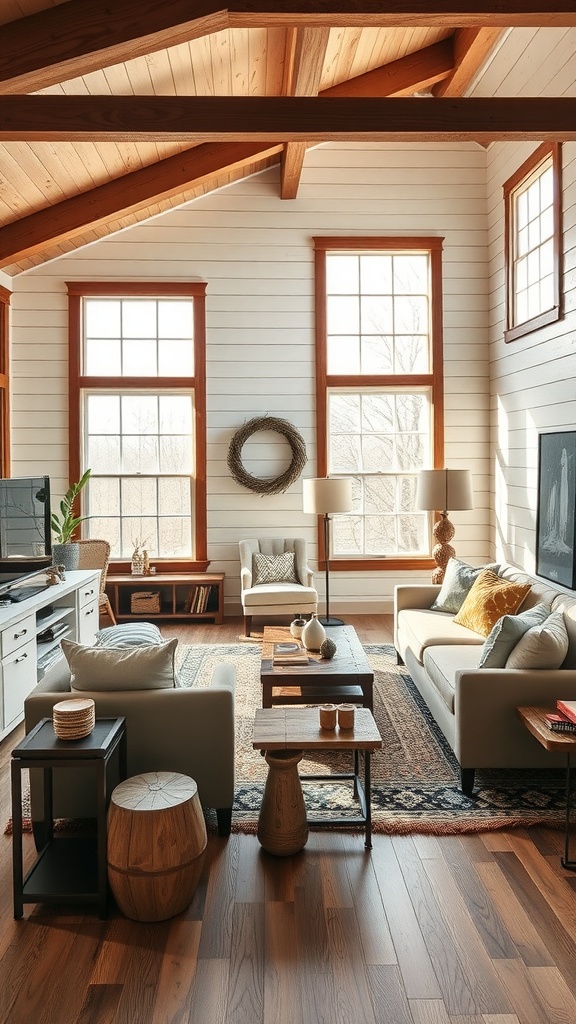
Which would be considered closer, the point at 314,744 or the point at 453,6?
the point at 314,744

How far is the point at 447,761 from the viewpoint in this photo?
12.4 ft

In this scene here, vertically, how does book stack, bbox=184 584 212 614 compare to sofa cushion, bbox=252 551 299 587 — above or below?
below

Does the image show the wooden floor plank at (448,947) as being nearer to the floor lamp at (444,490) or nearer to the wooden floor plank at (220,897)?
the wooden floor plank at (220,897)

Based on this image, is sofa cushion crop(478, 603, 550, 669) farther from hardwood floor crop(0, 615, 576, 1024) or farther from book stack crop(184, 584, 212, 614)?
book stack crop(184, 584, 212, 614)

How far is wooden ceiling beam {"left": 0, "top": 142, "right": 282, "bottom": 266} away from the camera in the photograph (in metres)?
6.25

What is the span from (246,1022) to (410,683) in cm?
323

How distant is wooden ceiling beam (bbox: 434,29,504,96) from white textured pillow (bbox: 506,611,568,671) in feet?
15.8

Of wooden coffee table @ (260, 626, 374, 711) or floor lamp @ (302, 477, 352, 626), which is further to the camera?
floor lamp @ (302, 477, 352, 626)

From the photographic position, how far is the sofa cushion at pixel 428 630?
4.53 m

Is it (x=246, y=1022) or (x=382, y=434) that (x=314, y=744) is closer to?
(x=246, y=1022)

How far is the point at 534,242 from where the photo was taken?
5.94 metres

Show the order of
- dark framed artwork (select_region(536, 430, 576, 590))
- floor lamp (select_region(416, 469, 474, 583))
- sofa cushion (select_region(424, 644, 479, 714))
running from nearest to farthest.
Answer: sofa cushion (select_region(424, 644, 479, 714))
dark framed artwork (select_region(536, 430, 576, 590))
floor lamp (select_region(416, 469, 474, 583))

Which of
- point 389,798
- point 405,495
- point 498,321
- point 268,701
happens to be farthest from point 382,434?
point 389,798

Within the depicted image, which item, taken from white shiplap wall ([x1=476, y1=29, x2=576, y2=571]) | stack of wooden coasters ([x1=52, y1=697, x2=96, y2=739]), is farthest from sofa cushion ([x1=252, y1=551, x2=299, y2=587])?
→ stack of wooden coasters ([x1=52, y1=697, x2=96, y2=739])
